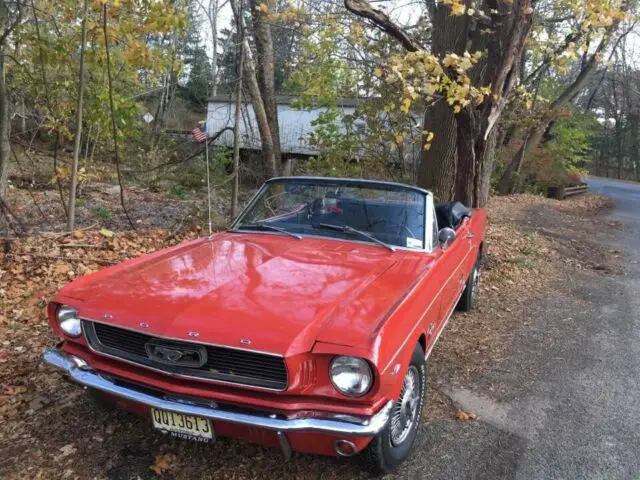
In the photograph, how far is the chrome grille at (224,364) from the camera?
266 cm

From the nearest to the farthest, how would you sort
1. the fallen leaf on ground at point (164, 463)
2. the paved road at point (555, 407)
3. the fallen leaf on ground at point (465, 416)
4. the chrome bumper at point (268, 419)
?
the chrome bumper at point (268, 419), the fallen leaf on ground at point (164, 463), the paved road at point (555, 407), the fallen leaf on ground at point (465, 416)

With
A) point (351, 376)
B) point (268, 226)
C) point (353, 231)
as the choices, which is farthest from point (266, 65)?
point (351, 376)

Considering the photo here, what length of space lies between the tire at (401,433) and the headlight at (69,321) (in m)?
1.80

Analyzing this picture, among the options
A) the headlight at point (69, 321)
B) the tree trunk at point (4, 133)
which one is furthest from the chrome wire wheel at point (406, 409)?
the tree trunk at point (4, 133)

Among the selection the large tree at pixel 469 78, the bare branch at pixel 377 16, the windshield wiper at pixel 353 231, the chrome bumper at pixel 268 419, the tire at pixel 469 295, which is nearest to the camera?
the chrome bumper at pixel 268 419

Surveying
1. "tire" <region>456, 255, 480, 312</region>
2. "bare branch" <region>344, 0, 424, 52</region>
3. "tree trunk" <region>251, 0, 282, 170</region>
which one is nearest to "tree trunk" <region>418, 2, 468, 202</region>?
"bare branch" <region>344, 0, 424, 52</region>

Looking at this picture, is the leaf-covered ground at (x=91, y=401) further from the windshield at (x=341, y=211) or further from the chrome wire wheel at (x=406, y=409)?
the windshield at (x=341, y=211)

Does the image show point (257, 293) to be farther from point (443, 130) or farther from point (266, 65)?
point (266, 65)

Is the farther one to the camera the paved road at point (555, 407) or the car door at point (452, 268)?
the car door at point (452, 268)

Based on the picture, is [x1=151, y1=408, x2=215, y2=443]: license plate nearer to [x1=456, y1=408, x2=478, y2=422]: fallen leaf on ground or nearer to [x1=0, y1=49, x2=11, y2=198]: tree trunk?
[x1=456, y1=408, x2=478, y2=422]: fallen leaf on ground

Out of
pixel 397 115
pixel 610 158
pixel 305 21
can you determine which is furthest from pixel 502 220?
pixel 610 158

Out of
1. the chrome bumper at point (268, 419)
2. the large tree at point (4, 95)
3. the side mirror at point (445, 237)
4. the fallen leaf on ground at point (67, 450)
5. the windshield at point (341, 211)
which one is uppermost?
the large tree at point (4, 95)

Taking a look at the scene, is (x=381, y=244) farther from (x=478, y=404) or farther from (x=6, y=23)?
(x=6, y=23)

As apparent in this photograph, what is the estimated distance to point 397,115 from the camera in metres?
10.0
